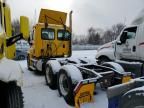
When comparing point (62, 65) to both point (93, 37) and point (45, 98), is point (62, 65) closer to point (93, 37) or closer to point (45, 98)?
point (45, 98)

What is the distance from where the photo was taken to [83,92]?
219 inches

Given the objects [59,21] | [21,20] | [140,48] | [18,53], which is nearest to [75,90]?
[21,20]

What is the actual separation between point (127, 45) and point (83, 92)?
4.30 m

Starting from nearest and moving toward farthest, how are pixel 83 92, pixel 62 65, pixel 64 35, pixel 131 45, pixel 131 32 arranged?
pixel 83 92
pixel 62 65
pixel 131 45
pixel 131 32
pixel 64 35

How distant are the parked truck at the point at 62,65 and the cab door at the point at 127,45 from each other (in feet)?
5.54

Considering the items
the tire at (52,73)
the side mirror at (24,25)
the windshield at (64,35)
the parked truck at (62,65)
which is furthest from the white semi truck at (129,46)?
the side mirror at (24,25)

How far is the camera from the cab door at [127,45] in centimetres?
907

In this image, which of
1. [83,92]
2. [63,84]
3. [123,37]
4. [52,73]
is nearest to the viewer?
[83,92]

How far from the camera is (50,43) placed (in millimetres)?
10711

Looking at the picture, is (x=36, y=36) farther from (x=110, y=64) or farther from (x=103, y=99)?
(x=103, y=99)

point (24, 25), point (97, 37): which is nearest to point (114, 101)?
point (24, 25)

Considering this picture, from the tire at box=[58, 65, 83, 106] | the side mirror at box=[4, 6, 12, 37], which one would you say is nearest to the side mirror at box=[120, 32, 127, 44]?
the tire at box=[58, 65, 83, 106]

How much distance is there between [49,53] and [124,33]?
10.7ft

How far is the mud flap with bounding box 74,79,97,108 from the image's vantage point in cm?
544
